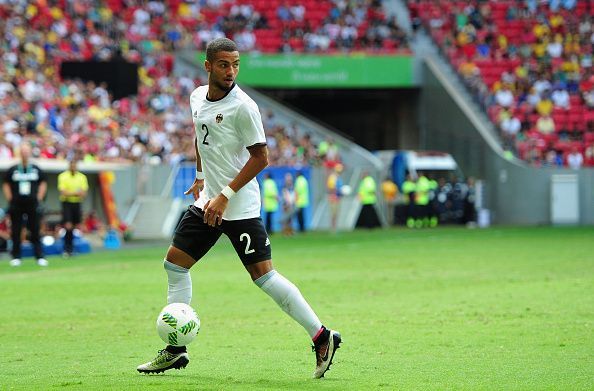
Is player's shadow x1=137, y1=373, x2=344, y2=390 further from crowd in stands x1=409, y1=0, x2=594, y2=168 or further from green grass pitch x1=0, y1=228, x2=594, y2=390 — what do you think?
crowd in stands x1=409, y1=0, x2=594, y2=168

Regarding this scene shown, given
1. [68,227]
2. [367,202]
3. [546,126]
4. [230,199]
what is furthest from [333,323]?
[546,126]

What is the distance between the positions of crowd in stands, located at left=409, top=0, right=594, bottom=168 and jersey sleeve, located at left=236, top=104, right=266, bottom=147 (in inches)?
1418

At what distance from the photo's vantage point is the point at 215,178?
8938 mm

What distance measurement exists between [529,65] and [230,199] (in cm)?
4087

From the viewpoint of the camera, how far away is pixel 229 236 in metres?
8.90

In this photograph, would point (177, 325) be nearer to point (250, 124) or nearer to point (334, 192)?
point (250, 124)

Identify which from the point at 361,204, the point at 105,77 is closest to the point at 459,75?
the point at 361,204

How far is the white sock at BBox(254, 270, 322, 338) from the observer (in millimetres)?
8836

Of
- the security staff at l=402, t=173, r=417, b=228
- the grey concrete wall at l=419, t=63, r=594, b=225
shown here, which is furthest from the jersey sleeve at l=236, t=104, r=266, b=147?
the grey concrete wall at l=419, t=63, r=594, b=225

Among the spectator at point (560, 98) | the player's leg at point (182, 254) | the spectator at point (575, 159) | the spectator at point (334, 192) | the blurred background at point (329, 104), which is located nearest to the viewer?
the player's leg at point (182, 254)

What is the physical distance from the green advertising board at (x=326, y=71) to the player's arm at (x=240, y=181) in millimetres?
36950

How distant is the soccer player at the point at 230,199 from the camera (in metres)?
8.71

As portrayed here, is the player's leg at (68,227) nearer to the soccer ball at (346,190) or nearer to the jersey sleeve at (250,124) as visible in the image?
the soccer ball at (346,190)

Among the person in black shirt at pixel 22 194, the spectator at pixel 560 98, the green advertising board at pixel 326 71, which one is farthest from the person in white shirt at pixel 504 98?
the person in black shirt at pixel 22 194
